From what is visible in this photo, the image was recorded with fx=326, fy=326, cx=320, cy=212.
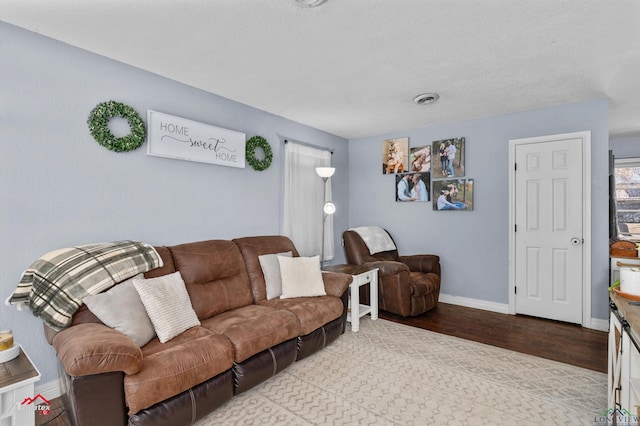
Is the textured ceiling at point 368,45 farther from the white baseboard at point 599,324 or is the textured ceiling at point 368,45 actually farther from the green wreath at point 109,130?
the white baseboard at point 599,324

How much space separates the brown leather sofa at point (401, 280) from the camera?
12.1 feet

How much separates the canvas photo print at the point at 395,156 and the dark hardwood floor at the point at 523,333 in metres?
2.02

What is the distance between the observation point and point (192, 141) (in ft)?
9.94

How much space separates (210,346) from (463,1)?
249 centimetres

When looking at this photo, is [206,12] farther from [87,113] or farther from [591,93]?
[591,93]

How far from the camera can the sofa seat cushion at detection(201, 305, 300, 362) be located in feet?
7.11

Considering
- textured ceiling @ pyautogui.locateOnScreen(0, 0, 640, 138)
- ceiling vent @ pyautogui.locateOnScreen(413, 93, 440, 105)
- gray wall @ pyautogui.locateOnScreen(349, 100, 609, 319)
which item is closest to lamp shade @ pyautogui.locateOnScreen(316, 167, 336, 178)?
textured ceiling @ pyautogui.locateOnScreen(0, 0, 640, 138)

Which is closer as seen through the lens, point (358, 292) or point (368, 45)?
point (368, 45)

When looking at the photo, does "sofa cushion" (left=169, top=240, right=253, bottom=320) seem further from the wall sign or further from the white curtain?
the white curtain

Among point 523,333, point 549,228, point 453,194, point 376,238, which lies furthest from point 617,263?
point 376,238

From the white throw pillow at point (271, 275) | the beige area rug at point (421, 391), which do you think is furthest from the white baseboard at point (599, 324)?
the white throw pillow at point (271, 275)

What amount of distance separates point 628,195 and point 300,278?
556 cm

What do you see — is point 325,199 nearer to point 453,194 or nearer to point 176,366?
point 453,194

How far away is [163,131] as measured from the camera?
281 centimetres
